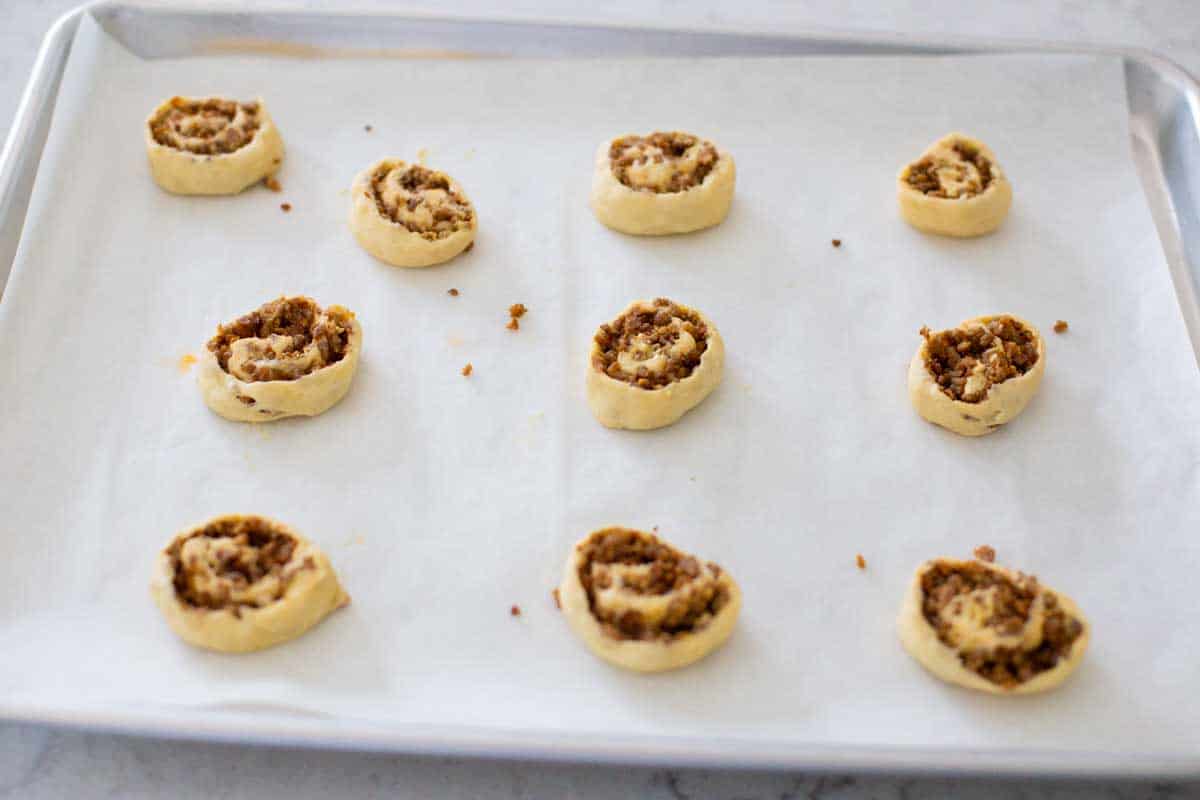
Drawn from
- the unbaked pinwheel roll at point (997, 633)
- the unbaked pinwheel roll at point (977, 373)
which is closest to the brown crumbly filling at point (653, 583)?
the unbaked pinwheel roll at point (997, 633)

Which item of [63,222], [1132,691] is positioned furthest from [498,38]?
[1132,691]

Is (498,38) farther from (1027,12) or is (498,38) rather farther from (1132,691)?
(1132,691)

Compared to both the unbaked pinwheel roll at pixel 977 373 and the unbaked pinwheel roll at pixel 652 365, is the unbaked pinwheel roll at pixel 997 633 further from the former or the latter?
the unbaked pinwheel roll at pixel 652 365

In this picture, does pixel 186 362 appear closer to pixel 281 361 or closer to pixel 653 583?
pixel 281 361

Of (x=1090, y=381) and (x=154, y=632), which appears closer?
(x=154, y=632)

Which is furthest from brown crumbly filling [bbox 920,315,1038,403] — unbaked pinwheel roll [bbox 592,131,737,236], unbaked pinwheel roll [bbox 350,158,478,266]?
unbaked pinwheel roll [bbox 350,158,478,266]

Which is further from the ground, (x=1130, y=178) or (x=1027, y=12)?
(x=1027, y=12)
